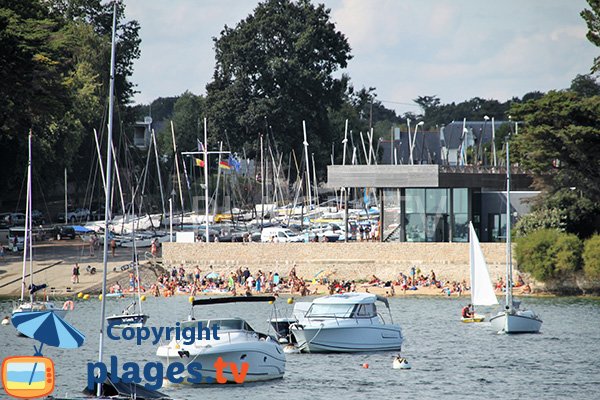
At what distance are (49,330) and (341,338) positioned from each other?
21.8 m

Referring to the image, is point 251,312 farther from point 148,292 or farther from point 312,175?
point 312,175

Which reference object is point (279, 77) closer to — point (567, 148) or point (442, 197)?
point (442, 197)

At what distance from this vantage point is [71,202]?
4564 inches

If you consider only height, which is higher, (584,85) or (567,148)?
(584,85)

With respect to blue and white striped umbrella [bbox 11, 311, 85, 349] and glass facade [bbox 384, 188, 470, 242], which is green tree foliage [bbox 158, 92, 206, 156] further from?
blue and white striped umbrella [bbox 11, 311, 85, 349]

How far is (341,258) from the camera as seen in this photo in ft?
261

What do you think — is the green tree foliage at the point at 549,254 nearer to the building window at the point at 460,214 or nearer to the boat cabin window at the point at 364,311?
the building window at the point at 460,214

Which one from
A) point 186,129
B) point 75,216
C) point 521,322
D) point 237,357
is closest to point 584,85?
point 186,129

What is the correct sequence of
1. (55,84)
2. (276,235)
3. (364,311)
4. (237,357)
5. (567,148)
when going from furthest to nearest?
(276,235), (567,148), (55,84), (364,311), (237,357)

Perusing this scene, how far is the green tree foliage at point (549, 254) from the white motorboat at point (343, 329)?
2589 centimetres

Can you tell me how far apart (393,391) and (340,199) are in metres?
78.0

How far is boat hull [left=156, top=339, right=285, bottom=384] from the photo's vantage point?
39.2m

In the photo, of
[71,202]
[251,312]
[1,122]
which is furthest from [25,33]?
[71,202]

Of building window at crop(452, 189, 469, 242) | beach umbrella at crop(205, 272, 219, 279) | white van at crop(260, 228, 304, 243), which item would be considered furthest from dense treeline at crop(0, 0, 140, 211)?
building window at crop(452, 189, 469, 242)
